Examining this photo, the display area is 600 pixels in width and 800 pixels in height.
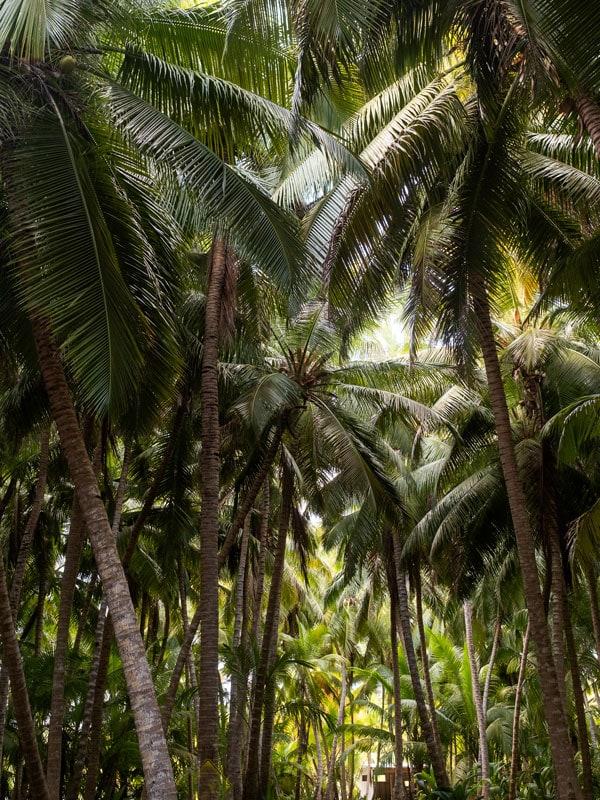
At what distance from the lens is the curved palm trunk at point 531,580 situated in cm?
867

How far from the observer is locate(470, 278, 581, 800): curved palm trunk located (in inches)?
341

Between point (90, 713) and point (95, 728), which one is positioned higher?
point (90, 713)

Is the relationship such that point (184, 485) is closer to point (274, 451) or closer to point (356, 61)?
point (274, 451)

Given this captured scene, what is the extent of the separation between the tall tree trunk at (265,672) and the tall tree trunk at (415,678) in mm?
3132

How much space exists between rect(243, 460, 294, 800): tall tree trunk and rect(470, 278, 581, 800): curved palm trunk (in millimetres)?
5273

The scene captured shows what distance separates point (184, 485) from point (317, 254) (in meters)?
6.26

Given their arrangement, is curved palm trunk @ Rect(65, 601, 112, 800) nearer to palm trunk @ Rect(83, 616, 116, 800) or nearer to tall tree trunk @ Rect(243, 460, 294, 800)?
palm trunk @ Rect(83, 616, 116, 800)

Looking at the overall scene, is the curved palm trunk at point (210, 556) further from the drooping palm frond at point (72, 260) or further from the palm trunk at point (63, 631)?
the palm trunk at point (63, 631)

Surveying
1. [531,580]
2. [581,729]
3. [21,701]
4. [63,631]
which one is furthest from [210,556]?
[581,729]

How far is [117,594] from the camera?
22.1 ft

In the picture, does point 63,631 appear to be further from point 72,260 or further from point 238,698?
point 72,260

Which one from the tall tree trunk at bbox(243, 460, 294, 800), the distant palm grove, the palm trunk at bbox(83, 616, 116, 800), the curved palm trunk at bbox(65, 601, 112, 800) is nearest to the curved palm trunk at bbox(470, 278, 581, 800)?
the distant palm grove

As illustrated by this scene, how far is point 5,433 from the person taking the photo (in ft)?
47.9

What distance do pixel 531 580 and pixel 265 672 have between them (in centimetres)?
571
